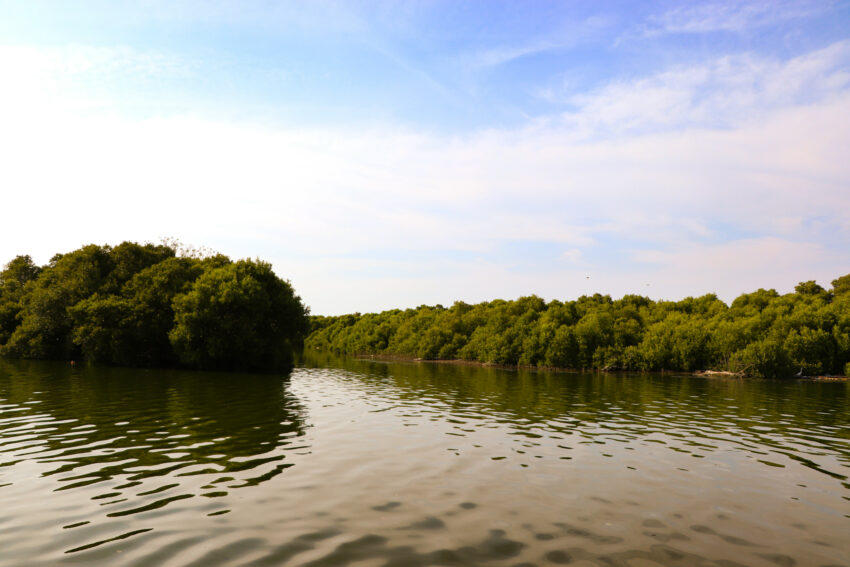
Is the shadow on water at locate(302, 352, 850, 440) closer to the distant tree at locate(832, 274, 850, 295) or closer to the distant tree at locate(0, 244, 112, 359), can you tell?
the distant tree at locate(0, 244, 112, 359)

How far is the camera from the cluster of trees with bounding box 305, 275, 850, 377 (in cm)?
9325

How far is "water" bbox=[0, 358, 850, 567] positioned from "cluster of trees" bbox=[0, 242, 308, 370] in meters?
41.6

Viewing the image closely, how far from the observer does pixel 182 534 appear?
37.3 feet

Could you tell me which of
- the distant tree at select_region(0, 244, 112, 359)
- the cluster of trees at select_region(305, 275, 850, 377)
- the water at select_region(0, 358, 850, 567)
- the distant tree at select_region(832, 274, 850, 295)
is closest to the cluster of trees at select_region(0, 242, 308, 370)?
Answer: the distant tree at select_region(0, 244, 112, 359)

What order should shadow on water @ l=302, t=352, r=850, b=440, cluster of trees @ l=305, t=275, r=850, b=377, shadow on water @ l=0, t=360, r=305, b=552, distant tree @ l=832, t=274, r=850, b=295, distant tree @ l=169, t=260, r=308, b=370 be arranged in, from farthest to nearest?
distant tree @ l=832, t=274, r=850, b=295 < cluster of trees @ l=305, t=275, r=850, b=377 < distant tree @ l=169, t=260, r=308, b=370 < shadow on water @ l=302, t=352, r=850, b=440 < shadow on water @ l=0, t=360, r=305, b=552

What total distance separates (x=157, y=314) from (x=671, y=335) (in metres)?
99.2

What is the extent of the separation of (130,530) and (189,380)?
156 feet

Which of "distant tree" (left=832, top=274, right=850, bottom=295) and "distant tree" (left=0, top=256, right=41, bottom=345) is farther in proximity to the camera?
"distant tree" (left=832, top=274, right=850, bottom=295)

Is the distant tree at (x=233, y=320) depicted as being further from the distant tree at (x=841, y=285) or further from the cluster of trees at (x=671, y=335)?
the distant tree at (x=841, y=285)

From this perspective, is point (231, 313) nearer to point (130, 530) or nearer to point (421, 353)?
point (130, 530)

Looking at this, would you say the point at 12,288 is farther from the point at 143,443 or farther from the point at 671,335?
the point at 671,335

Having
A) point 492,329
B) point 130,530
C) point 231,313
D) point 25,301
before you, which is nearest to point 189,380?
point 231,313

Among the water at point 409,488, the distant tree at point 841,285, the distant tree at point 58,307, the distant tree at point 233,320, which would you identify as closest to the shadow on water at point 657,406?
the water at point 409,488

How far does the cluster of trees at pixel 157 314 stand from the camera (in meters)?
74.3
